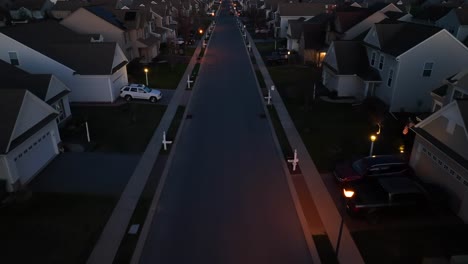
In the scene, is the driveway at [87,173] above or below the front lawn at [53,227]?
above

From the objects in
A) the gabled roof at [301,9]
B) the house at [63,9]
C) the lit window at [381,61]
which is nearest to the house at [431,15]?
the gabled roof at [301,9]

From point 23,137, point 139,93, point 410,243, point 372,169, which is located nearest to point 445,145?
point 372,169

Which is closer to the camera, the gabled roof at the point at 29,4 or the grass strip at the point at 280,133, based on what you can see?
the grass strip at the point at 280,133

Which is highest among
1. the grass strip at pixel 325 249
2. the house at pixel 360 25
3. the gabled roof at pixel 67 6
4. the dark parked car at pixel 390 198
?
→ the gabled roof at pixel 67 6

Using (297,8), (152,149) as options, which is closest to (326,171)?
(152,149)

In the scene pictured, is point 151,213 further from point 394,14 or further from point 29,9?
point 29,9

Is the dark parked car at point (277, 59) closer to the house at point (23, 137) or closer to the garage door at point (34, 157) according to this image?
the house at point (23, 137)

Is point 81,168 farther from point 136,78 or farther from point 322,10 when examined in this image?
point 322,10
